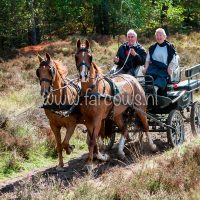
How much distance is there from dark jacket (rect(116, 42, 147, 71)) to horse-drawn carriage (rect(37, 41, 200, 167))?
13.8 inches

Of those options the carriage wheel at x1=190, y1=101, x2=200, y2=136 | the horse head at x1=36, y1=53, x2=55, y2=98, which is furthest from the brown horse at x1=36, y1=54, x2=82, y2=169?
the carriage wheel at x1=190, y1=101, x2=200, y2=136

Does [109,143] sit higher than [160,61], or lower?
lower

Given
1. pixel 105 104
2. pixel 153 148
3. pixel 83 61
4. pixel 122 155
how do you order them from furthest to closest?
pixel 153 148 → pixel 122 155 → pixel 105 104 → pixel 83 61

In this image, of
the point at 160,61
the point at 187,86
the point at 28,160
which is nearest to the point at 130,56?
the point at 160,61

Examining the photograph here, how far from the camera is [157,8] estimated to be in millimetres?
37281

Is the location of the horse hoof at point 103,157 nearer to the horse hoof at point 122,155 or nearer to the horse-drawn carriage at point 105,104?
the horse-drawn carriage at point 105,104

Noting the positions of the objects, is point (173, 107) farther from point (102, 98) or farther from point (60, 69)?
point (60, 69)

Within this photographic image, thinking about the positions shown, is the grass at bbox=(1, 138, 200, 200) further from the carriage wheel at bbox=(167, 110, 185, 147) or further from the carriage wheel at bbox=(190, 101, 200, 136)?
the carriage wheel at bbox=(190, 101, 200, 136)

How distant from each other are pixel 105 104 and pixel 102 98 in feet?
0.50

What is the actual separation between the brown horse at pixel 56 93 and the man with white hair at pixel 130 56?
6.34 ft

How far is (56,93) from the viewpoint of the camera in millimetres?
8305

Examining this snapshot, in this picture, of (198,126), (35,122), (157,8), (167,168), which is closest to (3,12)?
(157,8)

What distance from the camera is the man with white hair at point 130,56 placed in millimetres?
10180

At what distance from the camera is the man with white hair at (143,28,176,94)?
10047mm
